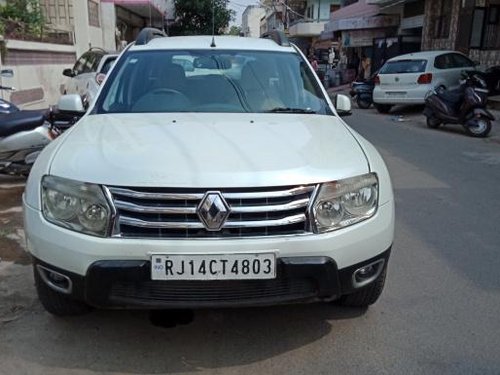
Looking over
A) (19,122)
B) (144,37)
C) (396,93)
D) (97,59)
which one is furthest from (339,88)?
(144,37)

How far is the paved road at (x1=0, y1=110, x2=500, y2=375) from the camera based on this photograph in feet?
9.49

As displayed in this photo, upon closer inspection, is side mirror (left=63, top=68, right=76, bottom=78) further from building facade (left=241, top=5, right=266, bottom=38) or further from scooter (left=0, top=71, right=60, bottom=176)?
building facade (left=241, top=5, right=266, bottom=38)

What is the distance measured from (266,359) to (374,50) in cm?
2382

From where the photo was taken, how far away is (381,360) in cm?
295

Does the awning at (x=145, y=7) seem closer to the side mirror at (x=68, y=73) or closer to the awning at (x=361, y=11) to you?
the awning at (x=361, y=11)

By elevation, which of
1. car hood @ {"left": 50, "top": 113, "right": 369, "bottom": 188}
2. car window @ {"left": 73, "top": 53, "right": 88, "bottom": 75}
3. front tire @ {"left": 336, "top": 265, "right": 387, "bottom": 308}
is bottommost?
front tire @ {"left": 336, "top": 265, "right": 387, "bottom": 308}

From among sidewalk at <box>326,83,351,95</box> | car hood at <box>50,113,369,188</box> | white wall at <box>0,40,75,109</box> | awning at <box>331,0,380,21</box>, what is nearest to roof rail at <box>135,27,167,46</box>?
car hood at <box>50,113,369,188</box>

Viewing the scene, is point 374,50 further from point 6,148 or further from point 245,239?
point 245,239

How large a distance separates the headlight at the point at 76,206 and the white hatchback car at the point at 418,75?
13.2m

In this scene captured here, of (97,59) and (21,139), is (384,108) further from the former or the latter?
(21,139)

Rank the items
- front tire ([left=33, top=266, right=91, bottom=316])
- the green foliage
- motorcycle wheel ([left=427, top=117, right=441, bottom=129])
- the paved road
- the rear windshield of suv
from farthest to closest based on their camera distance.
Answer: the rear windshield of suv → the green foliage → motorcycle wheel ([left=427, top=117, right=441, bottom=129]) → front tire ([left=33, top=266, right=91, bottom=316]) → the paved road

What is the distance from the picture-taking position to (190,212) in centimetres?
260

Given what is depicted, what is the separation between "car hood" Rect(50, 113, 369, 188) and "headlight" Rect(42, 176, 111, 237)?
0.05 metres

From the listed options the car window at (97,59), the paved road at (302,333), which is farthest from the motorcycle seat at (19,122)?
the car window at (97,59)
